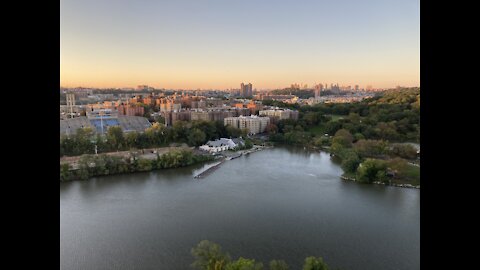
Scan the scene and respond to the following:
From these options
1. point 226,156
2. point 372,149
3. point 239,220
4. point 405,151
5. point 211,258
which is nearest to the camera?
point 211,258

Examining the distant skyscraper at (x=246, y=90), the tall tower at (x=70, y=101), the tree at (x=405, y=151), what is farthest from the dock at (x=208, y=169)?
the distant skyscraper at (x=246, y=90)

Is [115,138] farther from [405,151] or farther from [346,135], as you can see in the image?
[405,151]

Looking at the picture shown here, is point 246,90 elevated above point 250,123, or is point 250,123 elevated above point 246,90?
point 246,90

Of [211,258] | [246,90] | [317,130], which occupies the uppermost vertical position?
[246,90]

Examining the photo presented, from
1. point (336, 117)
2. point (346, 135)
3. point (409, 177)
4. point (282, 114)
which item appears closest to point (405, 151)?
point (409, 177)

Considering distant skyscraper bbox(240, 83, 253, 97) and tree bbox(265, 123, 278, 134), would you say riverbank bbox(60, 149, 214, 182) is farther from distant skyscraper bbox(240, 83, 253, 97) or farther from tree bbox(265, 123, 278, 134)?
distant skyscraper bbox(240, 83, 253, 97)

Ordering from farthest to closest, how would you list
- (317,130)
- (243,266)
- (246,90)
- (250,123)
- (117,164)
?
(246,90) → (250,123) → (317,130) → (117,164) → (243,266)
